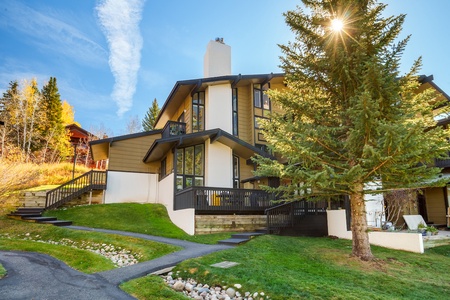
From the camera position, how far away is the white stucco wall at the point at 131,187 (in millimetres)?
17391

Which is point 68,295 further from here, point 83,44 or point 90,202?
point 83,44

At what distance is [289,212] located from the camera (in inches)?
462

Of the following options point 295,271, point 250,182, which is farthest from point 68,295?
point 250,182

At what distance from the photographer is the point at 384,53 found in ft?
26.1

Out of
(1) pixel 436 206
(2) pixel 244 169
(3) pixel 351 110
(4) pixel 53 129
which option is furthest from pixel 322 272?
(4) pixel 53 129

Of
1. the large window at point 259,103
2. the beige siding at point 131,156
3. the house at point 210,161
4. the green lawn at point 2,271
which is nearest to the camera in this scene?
the green lawn at point 2,271

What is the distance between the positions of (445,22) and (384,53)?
7.78 metres

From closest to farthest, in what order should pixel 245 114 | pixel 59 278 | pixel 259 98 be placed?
pixel 59 278, pixel 245 114, pixel 259 98

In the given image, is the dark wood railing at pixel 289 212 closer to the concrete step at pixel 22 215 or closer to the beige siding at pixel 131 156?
the beige siding at pixel 131 156

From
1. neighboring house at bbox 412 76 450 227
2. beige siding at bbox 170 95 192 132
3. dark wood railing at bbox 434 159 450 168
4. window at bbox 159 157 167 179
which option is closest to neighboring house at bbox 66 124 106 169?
window at bbox 159 157 167 179

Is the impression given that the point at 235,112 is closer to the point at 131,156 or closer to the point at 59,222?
the point at 131,156

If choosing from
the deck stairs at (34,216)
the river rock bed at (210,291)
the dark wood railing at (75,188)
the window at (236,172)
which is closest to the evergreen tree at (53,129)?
the dark wood railing at (75,188)

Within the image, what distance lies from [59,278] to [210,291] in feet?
10.0

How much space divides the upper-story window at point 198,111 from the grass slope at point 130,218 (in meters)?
5.09
